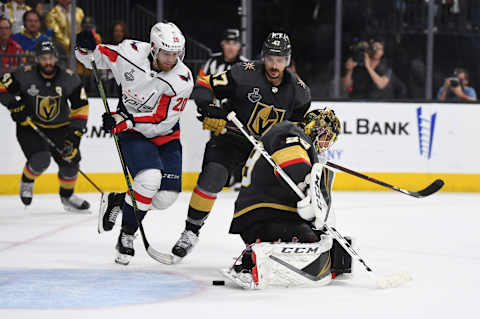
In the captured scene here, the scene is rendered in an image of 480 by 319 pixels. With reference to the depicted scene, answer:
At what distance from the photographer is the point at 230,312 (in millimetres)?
3150

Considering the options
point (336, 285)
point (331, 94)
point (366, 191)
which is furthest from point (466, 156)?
point (336, 285)

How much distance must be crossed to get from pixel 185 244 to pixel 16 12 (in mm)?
4348

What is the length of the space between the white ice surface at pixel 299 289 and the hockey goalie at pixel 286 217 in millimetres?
76

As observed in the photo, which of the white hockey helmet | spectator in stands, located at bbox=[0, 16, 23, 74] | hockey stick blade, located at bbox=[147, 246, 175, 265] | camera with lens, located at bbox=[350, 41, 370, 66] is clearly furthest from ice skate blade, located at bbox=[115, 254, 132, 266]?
camera with lens, located at bbox=[350, 41, 370, 66]

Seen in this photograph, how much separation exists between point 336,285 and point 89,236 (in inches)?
77.1

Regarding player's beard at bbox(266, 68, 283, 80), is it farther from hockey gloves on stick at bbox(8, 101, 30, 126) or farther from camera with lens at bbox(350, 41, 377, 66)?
camera with lens at bbox(350, 41, 377, 66)

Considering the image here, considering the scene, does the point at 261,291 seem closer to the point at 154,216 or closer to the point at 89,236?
the point at 89,236

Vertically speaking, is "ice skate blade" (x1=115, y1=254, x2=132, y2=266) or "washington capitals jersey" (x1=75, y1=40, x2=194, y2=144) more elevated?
"washington capitals jersey" (x1=75, y1=40, x2=194, y2=144)

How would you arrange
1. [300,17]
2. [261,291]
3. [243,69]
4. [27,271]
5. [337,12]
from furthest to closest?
[300,17] < [337,12] < [243,69] < [27,271] < [261,291]

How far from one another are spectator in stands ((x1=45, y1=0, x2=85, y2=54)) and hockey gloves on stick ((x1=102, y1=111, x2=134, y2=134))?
371cm

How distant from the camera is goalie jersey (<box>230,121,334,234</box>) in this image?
3449mm

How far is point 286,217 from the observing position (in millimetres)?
3588

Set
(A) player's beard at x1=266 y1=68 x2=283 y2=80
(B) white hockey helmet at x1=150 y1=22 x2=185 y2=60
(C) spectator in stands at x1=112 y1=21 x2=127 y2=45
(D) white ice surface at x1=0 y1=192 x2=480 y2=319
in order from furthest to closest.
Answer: (C) spectator in stands at x1=112 y1=21 x2=127 y2=45 → (A) player's beard at x1=266 y1=68 x2=283 y2=80 → (B) white hockey helmet at x1=150 y1=22 x2=185 y2=60 → (D) white ice surface at x1=0 y1=192 x2=480 y2=319

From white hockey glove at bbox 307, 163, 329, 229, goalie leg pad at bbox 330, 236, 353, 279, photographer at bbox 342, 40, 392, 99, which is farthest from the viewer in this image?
photographer at bbox 342, 40, 392, 99
